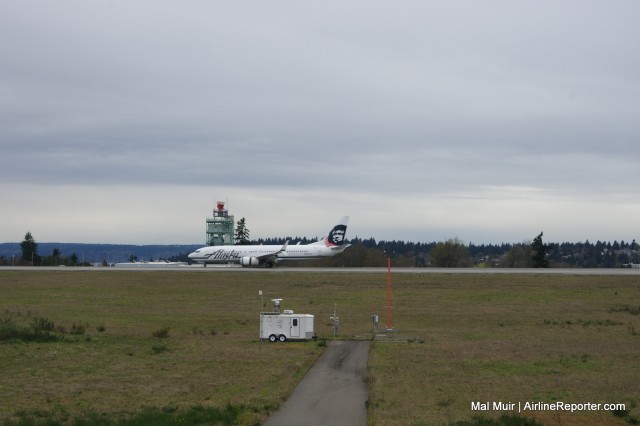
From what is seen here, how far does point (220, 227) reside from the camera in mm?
132125

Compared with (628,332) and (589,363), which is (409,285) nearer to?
(628,332)

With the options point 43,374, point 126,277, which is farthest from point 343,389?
point 126,277

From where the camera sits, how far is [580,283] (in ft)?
202

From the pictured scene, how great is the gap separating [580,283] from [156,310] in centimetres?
3564

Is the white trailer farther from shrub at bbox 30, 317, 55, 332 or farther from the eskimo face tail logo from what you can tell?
the eskimo face tail logo

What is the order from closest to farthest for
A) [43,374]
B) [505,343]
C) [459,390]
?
[459,390] < [43,374] < [505,343]

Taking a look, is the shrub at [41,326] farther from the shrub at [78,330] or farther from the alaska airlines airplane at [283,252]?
the alaska airlines airplane at [283,252]

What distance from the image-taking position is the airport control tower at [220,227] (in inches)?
5197

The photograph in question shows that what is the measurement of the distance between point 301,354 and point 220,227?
355ft

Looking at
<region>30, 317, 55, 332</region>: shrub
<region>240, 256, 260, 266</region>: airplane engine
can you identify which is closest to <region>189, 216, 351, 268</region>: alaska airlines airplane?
<region>240, 256, 260, 266</region>: airplane engine

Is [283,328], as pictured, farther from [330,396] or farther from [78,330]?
[330,396]

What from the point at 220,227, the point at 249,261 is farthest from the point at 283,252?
the point at 220,227

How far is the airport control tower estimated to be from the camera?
13200 centimetres

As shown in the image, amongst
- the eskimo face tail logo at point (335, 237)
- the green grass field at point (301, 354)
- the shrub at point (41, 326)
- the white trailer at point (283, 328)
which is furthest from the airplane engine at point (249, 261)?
the white trailer at point (283, 328)
